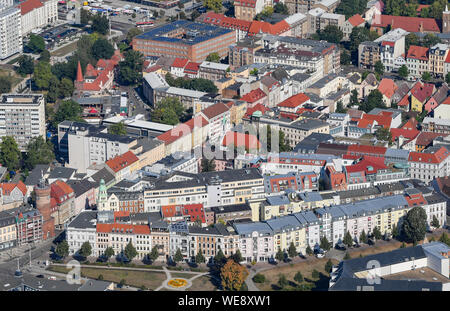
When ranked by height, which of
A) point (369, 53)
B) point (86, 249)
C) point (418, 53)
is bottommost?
point (86, 249)

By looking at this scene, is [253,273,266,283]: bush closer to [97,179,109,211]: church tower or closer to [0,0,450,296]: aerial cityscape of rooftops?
[0,0,450,296]: aerial cityscape of rooftops

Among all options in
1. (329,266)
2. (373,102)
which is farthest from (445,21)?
(329,266)

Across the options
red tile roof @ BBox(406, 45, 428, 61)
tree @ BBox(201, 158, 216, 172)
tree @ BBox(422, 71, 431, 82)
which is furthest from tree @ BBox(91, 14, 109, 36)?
tree @ BBox(201, 158, 216, 172)

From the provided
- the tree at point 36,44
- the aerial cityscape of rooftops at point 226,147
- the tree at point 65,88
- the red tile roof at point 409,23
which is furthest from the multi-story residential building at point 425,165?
the tree at point 36,44

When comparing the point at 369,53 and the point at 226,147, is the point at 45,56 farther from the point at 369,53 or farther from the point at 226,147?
the point at 369,53

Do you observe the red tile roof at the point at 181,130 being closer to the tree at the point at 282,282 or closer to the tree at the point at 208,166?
the tree at the point at 208,166

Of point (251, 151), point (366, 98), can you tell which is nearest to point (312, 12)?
point (366, 98)
